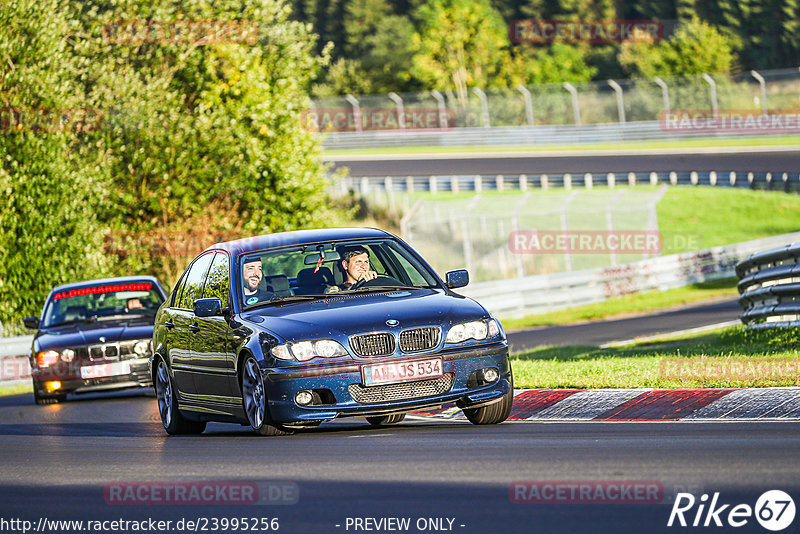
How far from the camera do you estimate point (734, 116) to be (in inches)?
2058

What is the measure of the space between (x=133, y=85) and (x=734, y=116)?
29.8m

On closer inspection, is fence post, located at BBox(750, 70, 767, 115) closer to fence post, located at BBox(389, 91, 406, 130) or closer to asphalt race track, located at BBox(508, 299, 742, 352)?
fence post, located at BBox(389, 91, 406, 130)

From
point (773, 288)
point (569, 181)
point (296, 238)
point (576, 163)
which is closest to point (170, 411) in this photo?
point (296, 238)

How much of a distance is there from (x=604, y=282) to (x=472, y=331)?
874 inches

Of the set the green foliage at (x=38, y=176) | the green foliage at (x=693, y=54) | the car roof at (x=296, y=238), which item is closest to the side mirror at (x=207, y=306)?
the car roof at (x=296, y=238)

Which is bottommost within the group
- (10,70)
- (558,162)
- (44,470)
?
(558,162)

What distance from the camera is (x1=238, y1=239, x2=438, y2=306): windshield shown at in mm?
10344

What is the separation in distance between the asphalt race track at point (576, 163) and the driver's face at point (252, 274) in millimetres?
35851

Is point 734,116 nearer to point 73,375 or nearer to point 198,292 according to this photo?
point 73,375

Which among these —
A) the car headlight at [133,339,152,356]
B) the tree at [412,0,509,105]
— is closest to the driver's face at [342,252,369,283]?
the car headlight at [133,339,152,356]

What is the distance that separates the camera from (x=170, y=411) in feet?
37.9

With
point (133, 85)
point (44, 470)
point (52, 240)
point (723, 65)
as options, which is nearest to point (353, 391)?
point (44, 470)

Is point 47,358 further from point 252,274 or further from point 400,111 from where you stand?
point 400,111

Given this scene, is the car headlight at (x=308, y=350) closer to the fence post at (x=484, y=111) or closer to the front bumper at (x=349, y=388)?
the front bumper at (x=349, y=388)
